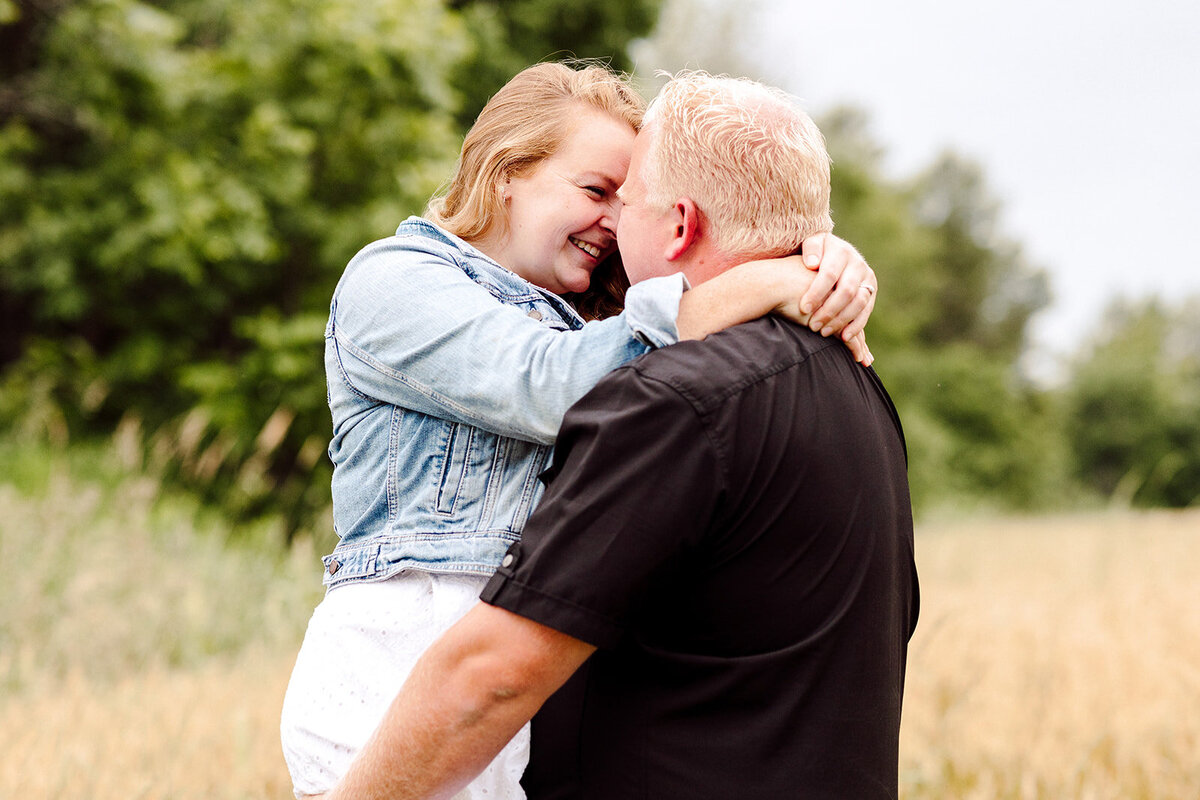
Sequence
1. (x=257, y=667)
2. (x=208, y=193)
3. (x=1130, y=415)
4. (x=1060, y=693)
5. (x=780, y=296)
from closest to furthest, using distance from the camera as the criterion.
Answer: (x=780, y=296) < (x=1060, y=693) < (x=257, y=667) < (x=208, y=193) < (x=1130, y=415)

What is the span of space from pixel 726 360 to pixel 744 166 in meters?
0.38

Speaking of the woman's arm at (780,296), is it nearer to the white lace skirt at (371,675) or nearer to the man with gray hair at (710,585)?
the man with gray hair at (710,585)

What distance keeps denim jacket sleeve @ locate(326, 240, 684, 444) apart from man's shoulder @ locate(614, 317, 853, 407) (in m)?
0.09

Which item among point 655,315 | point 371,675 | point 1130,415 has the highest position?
point 655,315

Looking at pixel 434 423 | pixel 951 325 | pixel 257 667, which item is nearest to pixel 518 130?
pixel 434 423

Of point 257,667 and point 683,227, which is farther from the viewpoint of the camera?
point 257,667

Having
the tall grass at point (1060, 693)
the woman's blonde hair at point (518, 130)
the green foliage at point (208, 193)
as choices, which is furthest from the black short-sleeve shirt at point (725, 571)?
the green foliage at point (208, 193)

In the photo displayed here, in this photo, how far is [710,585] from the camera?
146 centimetres

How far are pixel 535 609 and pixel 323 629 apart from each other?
0.60m

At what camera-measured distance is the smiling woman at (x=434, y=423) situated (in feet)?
5.15

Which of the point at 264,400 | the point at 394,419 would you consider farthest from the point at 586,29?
the point at 394,419

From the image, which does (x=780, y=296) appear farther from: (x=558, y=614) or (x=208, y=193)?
(x=208, y=193)

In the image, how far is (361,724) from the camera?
1688mm

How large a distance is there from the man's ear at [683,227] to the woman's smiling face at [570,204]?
1.39 ft
